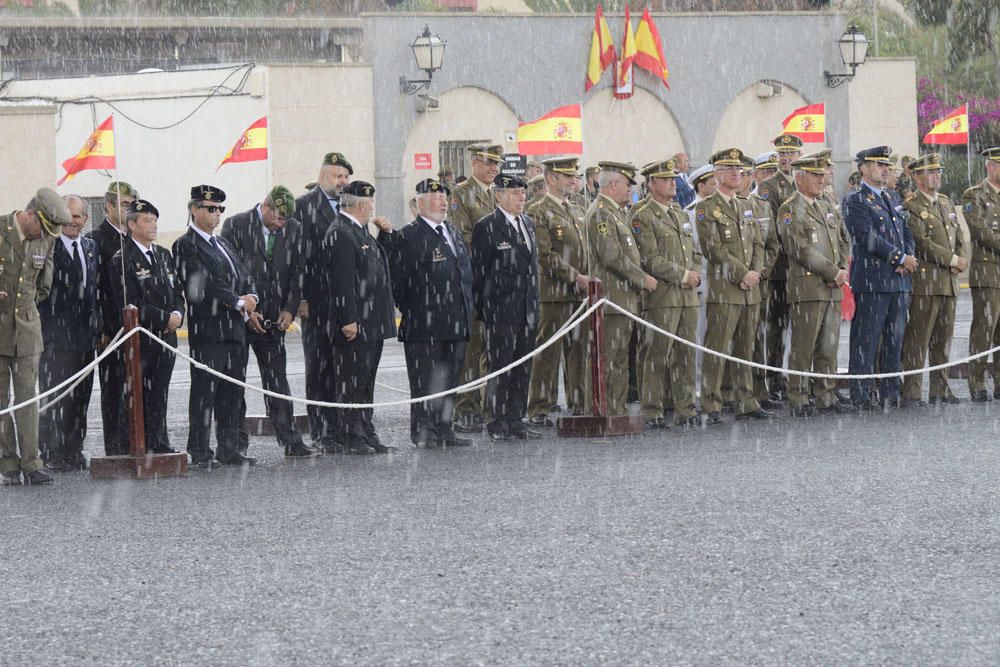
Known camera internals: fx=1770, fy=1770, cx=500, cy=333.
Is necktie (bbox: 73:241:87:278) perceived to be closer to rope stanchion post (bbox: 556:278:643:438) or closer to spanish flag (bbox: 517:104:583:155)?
rope stanchion post (bbox: 556:278:643:438)

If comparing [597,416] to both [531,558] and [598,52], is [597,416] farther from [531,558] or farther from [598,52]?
[598,52]

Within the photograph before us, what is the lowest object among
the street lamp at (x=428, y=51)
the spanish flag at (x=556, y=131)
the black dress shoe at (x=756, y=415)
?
the black dress shoe at (x=756, y=415)

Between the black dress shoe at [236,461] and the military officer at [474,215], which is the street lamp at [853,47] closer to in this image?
the military officer at [474,215]

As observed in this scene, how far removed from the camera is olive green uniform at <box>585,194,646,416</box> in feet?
42.4

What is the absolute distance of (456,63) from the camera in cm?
3006

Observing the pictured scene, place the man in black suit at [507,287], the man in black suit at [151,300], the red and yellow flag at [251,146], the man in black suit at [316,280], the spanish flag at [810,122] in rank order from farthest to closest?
the red and yellow flag at [251,146] → the spanish flag at [810,122] → the man in black suit at [507,287] → the man in black suit at [316,280] → the man in black suit at [151,300]

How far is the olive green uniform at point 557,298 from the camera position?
43.5 ft

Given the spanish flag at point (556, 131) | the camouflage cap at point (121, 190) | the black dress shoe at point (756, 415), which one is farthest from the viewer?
the spanish flag at point (556, 131)

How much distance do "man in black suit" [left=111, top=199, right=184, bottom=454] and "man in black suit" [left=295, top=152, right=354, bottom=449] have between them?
93 centimetres

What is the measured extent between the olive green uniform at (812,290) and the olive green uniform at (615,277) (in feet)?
4.43

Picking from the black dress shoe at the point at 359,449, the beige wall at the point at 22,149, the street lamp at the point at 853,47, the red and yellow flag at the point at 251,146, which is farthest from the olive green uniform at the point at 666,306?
the street lamp at the point at 853,47

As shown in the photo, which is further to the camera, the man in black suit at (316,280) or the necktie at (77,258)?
the man in black suit at (316,280)

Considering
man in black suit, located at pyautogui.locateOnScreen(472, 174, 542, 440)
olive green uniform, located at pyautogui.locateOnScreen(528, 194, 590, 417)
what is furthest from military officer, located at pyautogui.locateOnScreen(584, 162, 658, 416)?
man in black suit, located at pyautogui.locateOnScreen(472, 174, 542, 440)

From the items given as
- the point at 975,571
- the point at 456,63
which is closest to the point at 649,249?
the point at 975,571
